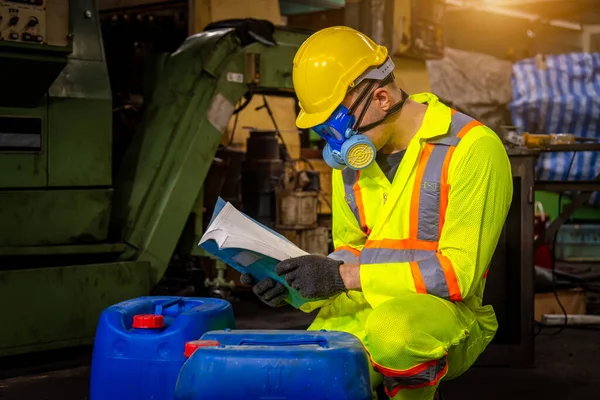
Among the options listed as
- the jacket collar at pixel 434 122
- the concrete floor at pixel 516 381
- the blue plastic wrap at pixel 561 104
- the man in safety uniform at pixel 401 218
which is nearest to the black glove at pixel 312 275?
the man in safety uniform at pixel 401 218

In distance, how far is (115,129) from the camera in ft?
16.4

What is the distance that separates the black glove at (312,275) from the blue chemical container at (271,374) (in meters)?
0.38

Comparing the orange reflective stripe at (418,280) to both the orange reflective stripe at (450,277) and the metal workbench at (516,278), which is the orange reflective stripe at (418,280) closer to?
the orange reflective stripe at (450,277)

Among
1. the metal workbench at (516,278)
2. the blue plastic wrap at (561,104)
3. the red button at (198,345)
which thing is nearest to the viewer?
the red button at (198,345)

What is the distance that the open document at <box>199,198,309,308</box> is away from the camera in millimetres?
2303

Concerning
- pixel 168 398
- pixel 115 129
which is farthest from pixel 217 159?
pixel 168 398

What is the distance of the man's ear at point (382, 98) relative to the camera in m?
2.41

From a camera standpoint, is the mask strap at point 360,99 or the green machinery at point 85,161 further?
the green machinery at point 85,161

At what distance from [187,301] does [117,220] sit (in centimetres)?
211

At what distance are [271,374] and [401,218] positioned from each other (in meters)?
0.73

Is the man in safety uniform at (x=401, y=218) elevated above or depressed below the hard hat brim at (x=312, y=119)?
below

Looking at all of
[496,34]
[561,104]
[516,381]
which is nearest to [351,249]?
[516,381]

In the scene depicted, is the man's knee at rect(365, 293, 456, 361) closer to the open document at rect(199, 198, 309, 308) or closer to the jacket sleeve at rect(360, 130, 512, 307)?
the jacket sleeve at rect(360, 130, 512, 307)

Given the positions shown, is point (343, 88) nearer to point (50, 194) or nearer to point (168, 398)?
point (168, 398)
